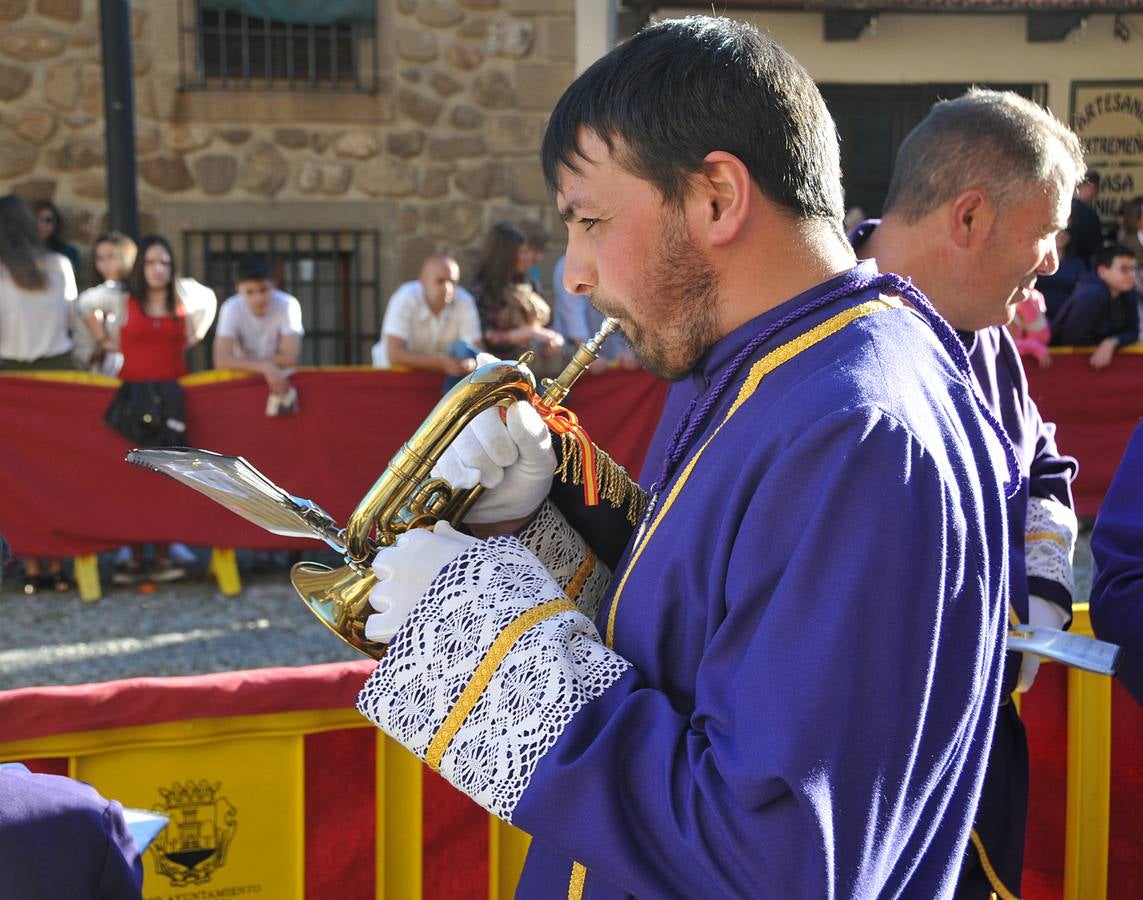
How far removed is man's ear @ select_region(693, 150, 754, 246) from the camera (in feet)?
4.64

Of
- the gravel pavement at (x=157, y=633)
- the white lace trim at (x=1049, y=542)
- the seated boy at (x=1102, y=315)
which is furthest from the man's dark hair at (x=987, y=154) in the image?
the seated boy at (x=1102, y=315)

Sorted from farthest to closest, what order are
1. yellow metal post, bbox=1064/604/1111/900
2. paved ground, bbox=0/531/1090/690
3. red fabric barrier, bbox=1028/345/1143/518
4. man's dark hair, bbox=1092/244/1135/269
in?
man's dark hair, bbox=1092/244/1135/269
red fabric barrier, bbox=1028/345/1143/518
paved ground, bbox=0/531/1090/690
yellow metal post, bbox=1064/604/1111/900

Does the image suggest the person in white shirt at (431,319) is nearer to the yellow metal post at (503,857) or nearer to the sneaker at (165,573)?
the sneaker at (165,573)

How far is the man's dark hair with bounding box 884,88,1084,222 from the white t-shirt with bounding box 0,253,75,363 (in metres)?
5.73

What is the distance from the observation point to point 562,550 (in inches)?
78.0

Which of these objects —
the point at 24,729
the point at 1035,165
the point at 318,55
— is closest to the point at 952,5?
the point at 318,55

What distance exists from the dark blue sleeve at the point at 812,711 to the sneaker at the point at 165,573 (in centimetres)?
599

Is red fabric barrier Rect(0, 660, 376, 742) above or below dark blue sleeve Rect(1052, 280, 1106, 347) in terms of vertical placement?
below

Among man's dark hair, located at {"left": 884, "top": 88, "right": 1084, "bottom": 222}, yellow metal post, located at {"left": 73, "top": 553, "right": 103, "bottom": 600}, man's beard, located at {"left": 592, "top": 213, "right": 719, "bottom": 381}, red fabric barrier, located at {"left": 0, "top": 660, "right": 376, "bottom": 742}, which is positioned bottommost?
yellow metal post, located at {"left": 73, "top": 553, "right": 103, "bottom": 600}

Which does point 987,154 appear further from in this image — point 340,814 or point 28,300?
point 28,300

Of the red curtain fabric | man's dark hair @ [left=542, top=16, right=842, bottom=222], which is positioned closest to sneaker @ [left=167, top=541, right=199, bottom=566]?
the red curtain fabric

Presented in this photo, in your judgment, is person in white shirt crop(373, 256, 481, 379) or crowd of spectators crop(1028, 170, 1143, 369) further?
crowd of spectators crop(1028, 170, 1143, 369)

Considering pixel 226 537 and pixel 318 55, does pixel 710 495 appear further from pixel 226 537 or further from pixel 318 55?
pixel 318 55

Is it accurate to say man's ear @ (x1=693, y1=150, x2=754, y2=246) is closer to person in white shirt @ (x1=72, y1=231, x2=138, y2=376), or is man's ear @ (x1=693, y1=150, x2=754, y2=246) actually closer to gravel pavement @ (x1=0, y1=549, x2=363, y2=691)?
gravel pavement @ (x1=0, y1=549, x2=363, y2=691)
